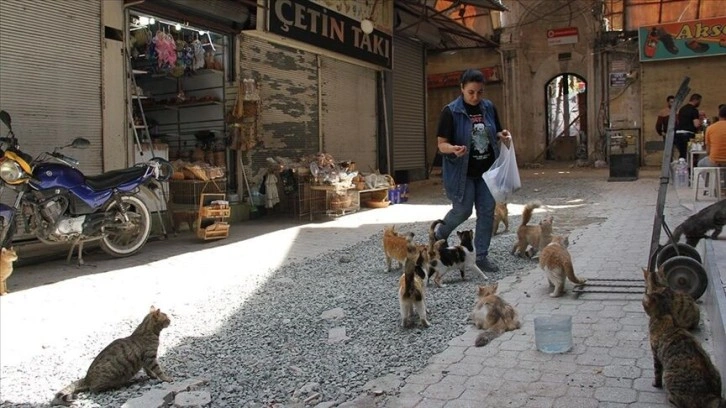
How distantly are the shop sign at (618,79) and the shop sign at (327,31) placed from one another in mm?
9131

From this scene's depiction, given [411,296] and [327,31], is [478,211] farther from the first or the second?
[327,31]

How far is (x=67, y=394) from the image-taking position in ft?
12.5

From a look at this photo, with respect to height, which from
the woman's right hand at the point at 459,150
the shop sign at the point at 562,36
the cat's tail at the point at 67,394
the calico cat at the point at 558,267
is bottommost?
the cat's tail at the point at 67,394

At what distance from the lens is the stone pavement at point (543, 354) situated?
10.5 feet

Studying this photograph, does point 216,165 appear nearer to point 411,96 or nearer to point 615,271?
point 615,271

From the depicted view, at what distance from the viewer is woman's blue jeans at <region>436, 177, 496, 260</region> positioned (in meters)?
6.12

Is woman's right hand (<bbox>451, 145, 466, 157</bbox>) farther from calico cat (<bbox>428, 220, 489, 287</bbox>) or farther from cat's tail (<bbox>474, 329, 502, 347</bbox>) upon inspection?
cat's tail (<bbox>474, 329, 502, 347</bbox>)

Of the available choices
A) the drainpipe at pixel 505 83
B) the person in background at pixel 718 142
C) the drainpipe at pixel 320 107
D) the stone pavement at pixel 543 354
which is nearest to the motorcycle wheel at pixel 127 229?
the stone pavement at pixel 543 354

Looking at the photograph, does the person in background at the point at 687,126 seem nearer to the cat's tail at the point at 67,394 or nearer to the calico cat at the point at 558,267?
the calico cat at the point at 558,267

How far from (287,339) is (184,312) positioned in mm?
1371

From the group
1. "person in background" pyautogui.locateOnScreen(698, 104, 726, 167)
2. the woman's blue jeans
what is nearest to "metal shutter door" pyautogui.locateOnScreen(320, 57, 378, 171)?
"person in background" pyautogui.locateOnScreen(698, 104, 726, 167)

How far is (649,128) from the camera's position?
20.2m

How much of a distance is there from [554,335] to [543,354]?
0.14 m

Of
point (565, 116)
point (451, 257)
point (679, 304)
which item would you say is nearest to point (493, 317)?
point (679, 304)
